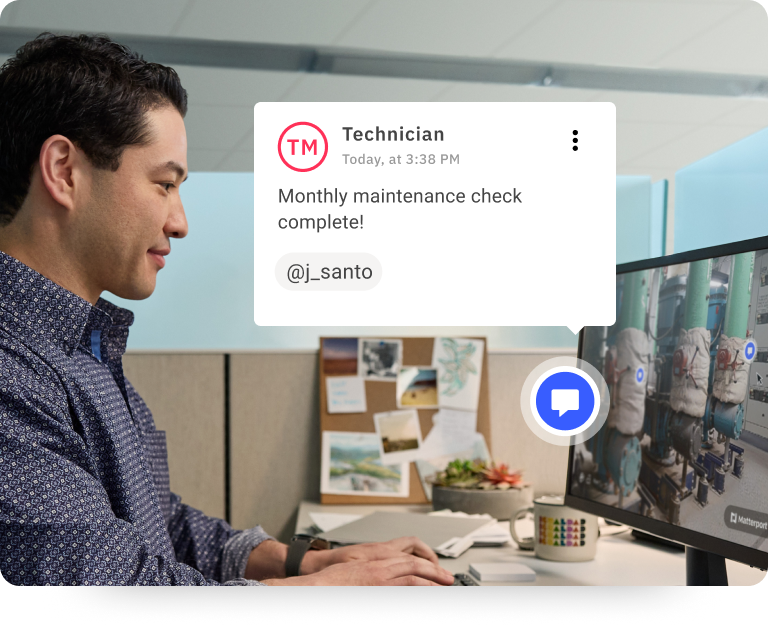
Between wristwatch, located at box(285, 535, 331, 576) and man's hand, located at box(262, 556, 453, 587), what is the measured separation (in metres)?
0.14

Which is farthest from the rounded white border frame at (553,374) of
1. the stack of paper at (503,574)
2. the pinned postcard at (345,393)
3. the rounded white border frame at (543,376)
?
the pinned postcard at (345,393)

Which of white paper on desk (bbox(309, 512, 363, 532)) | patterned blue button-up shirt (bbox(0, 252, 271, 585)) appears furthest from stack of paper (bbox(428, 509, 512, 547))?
patterned blue button-up shirt (bbox(0, 252, 271, 585))

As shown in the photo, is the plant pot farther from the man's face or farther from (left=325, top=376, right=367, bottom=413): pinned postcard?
the man's face

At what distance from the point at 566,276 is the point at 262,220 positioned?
0.94 ft

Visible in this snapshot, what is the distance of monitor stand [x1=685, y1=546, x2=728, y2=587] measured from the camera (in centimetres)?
61

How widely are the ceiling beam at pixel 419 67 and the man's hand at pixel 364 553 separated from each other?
0.47 m

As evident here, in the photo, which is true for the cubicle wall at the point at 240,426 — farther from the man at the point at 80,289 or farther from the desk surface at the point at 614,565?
the man at the point at 80,289

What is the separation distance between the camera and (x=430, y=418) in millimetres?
1087

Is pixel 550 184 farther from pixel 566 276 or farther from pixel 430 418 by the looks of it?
pixel 430 418

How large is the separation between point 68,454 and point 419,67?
453 millimetres

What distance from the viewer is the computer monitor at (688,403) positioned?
555 mm

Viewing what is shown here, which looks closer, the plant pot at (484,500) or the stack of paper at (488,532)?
the stack of paper at (488,532)

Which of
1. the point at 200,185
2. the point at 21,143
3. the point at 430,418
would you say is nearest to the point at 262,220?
the point at 200,185

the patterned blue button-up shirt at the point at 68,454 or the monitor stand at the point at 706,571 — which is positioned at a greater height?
the patterned blue button-up shirt at the point at 68,454
